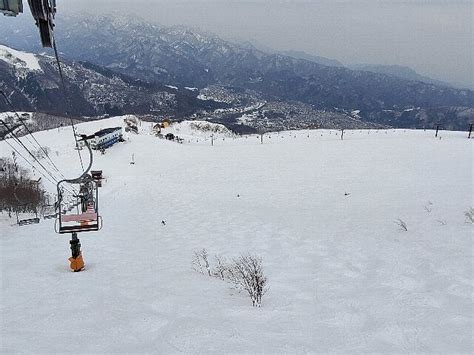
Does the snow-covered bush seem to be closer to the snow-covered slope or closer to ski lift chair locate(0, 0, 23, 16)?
the snow-covered slope

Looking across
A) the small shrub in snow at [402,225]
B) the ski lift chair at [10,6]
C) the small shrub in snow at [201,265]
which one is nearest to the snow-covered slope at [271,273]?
the small shrub in snow at [402,225]

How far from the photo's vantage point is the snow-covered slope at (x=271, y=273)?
8.34 m

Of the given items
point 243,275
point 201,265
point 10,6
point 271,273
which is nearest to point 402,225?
point 271,273

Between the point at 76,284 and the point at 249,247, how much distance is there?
914 cm

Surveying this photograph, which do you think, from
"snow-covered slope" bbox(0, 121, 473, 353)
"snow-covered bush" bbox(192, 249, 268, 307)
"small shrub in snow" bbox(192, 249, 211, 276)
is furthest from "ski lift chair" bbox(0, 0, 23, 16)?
"small shrub in snow" bbox(192, 249, 211, 276)

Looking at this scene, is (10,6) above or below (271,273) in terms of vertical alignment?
above

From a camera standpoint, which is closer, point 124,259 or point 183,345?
point 183,345

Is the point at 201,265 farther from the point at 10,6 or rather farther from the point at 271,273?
the point at 10,6

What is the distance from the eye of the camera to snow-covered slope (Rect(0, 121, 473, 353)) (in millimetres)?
8344

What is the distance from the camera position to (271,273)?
46.9 ft

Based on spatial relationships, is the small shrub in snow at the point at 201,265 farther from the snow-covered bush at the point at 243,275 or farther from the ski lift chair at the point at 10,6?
the ski lift chair at the point at 10,6

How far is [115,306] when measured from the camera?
10438 mm

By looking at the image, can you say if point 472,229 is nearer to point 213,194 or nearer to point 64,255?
point 64,255

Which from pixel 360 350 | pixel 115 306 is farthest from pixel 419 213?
pixel 115 306
